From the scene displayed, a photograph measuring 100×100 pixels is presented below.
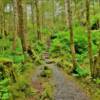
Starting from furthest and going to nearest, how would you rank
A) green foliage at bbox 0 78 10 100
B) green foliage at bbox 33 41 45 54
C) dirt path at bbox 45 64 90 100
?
green foliage at bbox 33 41 45 54 → dirt path at bbox 45 64 90 100 → green foliage at bbox 0 78 10 100

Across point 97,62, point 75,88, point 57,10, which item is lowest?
point 75,88

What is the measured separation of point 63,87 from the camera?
44.3 ft

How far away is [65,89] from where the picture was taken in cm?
1316

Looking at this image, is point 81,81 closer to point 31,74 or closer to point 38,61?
point 31,74

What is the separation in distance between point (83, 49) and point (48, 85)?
12608mm

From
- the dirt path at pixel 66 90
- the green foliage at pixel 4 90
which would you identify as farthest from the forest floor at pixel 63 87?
the green foliage at pixel 4 90

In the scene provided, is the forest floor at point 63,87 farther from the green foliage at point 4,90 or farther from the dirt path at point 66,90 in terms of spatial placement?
the green foliage at point 4,90

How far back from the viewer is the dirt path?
38.8 ft

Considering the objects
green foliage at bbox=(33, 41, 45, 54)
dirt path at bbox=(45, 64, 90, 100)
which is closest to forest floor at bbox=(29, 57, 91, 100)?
dirt path at bbox=(45, 64, 90, 100)

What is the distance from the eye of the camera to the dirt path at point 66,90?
38.8ft


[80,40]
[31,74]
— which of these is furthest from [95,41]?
[31,74]

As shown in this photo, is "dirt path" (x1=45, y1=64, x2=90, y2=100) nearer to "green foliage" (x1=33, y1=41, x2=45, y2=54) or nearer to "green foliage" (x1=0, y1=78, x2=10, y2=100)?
"green foliage" (x1=0, y1=78, x2=10, y2=100)

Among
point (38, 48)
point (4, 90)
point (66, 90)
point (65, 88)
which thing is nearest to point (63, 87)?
point (65, 88)

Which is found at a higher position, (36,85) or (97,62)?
(97,62)
